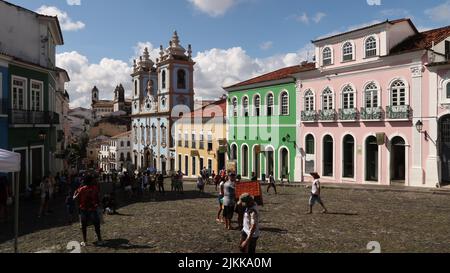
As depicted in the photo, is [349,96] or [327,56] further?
[327,56]

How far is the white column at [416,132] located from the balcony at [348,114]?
128 inches

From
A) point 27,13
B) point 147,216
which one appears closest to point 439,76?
point 147,216

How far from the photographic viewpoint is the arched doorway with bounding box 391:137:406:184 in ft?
66.3

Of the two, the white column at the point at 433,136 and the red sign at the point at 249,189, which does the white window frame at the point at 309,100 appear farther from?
the red sign at the point at 249,189

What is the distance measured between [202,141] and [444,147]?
21.4m

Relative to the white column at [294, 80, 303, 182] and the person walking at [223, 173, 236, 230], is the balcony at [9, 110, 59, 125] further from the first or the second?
the white column at [294, 80, 303, 182]

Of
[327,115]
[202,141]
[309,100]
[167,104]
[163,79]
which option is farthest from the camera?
Answer: [163,79]

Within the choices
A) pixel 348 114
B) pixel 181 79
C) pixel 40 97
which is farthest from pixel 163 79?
pixel 348 114

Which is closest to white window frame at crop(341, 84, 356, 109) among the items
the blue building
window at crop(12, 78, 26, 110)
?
window at crop(12, 78, 26, 110)

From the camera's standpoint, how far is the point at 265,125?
2803cm

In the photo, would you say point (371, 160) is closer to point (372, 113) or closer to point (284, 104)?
point (372, 113)

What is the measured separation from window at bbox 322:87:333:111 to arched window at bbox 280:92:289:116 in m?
3.06

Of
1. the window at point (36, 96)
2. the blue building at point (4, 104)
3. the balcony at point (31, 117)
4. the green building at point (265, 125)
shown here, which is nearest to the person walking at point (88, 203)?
the blue building at point (4, 104)

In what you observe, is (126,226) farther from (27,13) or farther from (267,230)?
(27,13)
